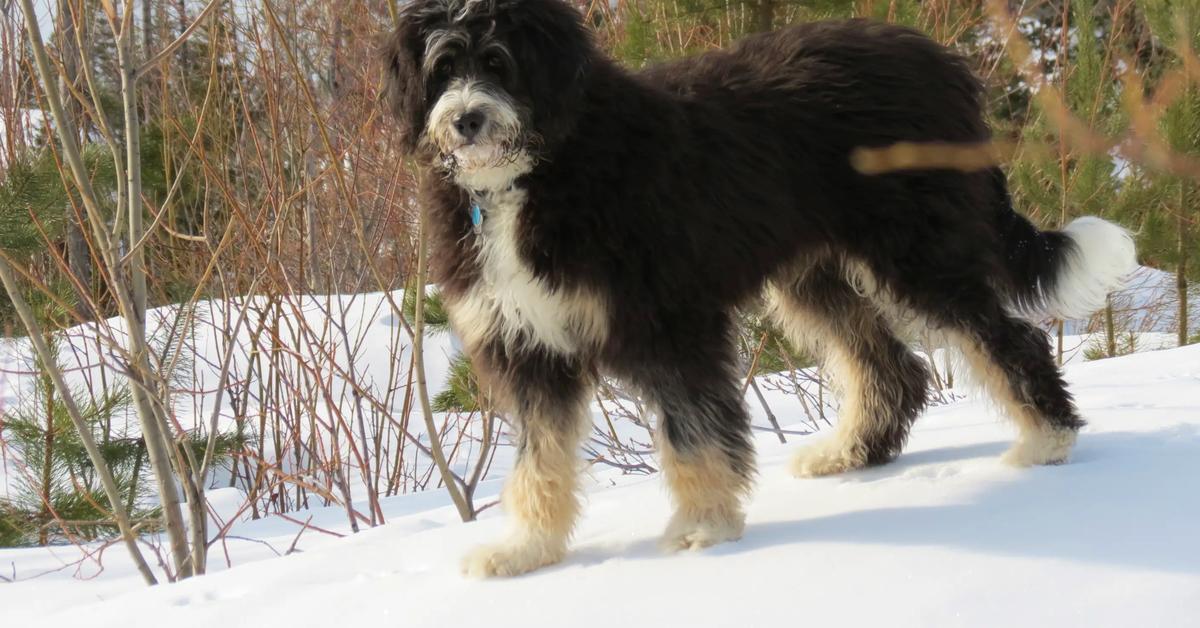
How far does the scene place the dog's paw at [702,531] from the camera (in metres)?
3.01

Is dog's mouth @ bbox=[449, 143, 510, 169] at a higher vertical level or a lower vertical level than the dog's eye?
lower

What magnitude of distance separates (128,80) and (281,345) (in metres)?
1.52

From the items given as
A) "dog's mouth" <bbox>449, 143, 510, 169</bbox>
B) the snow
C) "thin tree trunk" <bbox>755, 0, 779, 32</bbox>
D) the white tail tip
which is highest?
"thin tree trunk" <bbox>755, 0, 779, 32</bbox>

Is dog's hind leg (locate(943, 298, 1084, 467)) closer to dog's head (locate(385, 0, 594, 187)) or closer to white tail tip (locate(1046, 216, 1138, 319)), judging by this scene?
white tail tip (locate(1046, 216, 1138, 319))

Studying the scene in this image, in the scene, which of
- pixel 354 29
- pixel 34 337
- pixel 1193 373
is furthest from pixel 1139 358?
pixel 34 337

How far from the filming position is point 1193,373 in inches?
203

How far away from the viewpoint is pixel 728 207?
323cm

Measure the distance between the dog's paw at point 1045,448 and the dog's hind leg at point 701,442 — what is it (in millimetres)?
954

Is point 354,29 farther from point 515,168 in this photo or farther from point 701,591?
point 701,591

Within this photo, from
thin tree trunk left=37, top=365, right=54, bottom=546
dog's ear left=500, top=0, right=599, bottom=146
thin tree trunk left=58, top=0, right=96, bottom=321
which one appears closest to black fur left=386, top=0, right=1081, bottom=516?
dog's ear left=500, top=0, right=599, bottom=146

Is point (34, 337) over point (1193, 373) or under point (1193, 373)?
over

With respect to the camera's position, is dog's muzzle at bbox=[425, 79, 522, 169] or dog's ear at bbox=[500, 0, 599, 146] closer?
dog's muzzle at bbox=[425, 79, 522, 169]

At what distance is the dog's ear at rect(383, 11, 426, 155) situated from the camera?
2863 millimetres

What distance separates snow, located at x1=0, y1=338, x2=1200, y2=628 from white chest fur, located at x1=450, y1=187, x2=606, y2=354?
25.4 inches
